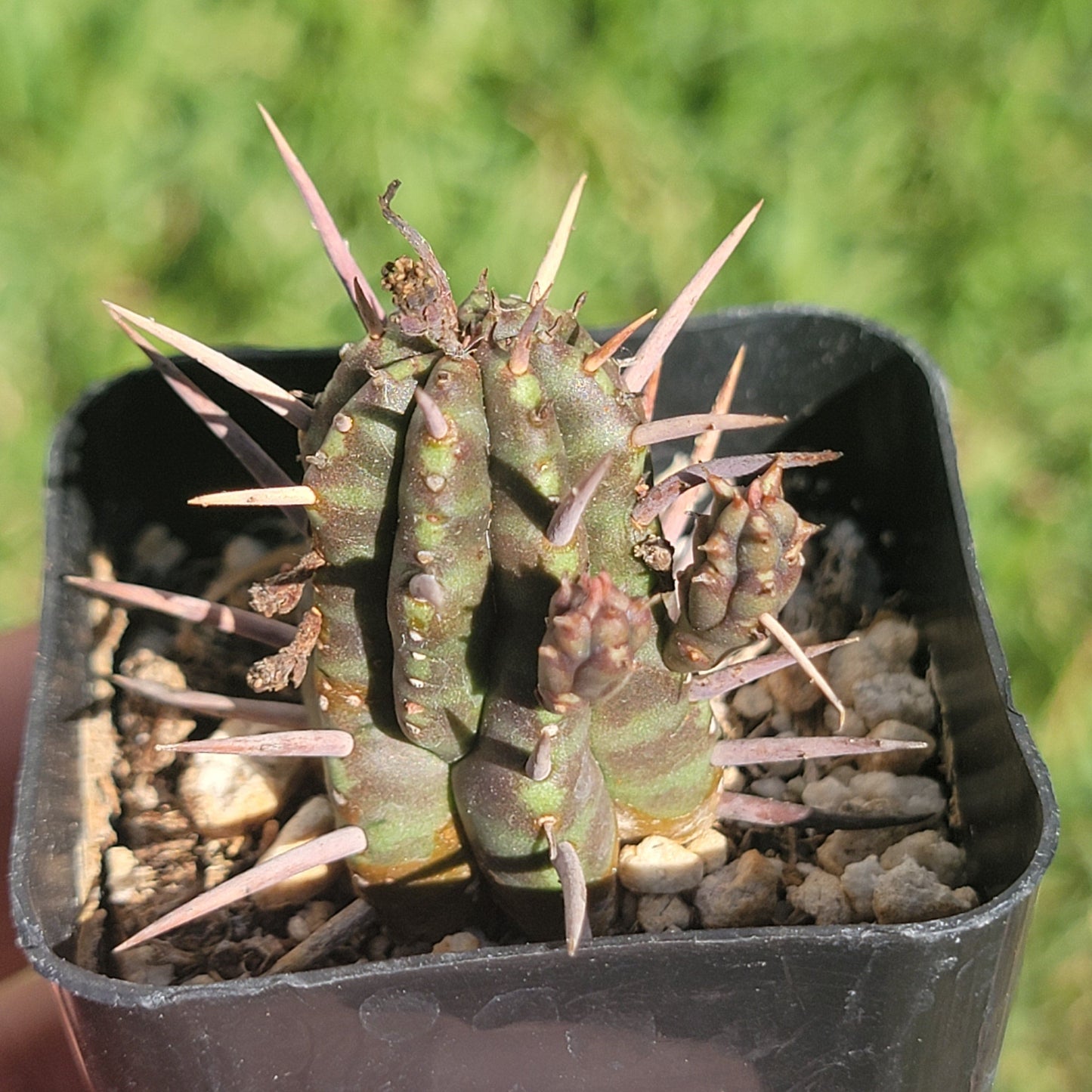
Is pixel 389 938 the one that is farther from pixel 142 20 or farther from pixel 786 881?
pixel 142 20

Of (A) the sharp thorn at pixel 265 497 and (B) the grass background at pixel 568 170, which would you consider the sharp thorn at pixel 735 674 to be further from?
(B) the grass background at pixel 568 170

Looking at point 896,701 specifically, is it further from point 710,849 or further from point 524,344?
point 524,344

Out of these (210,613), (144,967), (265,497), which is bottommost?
(144,967)

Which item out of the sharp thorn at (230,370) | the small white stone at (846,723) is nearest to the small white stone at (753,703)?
the small white stone at (846,723)

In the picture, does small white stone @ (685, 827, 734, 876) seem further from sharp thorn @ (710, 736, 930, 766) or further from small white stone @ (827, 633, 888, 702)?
small white stone @ (827, 633, 888, 702)

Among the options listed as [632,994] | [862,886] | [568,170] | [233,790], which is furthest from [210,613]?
[568,170]

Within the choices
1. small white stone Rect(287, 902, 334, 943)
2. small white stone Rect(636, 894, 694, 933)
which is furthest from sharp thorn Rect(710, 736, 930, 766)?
small white stone Rect(287, 902, 334, 943)
